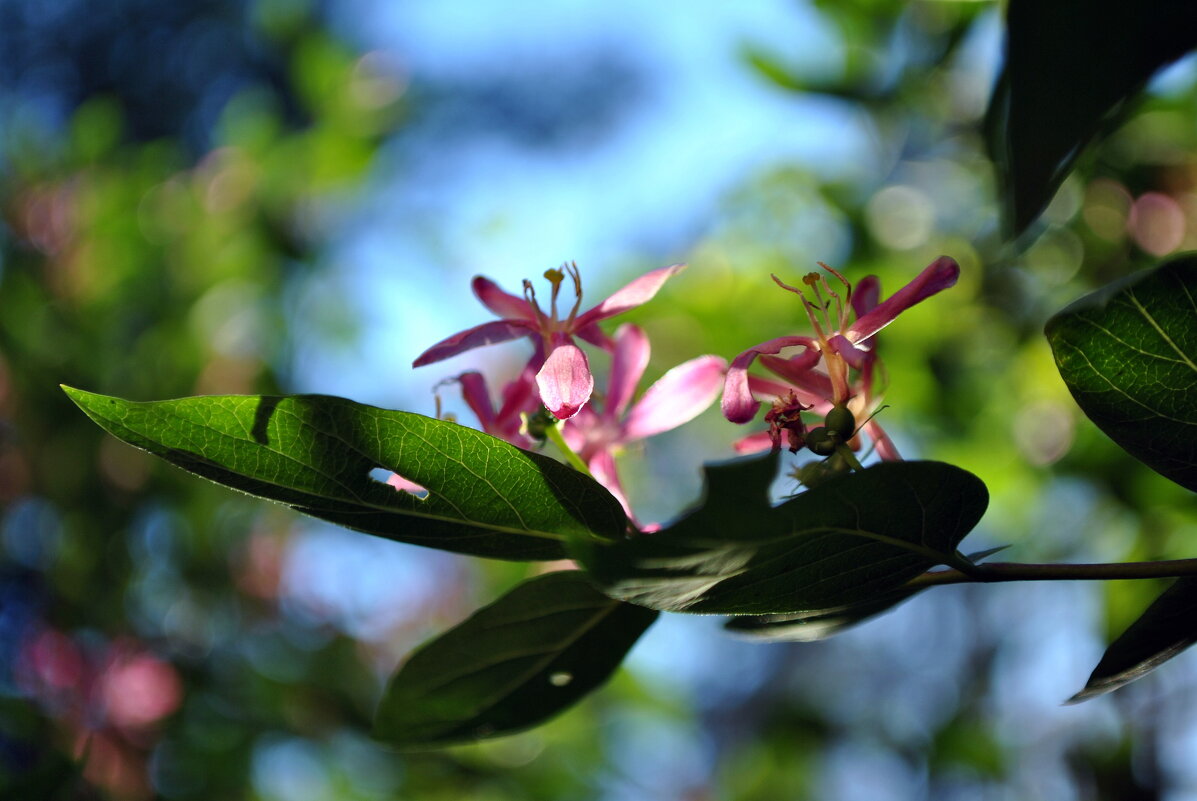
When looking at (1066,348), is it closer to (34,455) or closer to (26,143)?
(34,455)

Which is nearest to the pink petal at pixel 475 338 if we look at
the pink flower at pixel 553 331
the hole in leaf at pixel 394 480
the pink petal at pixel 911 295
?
the pink flower at pixel 553 331

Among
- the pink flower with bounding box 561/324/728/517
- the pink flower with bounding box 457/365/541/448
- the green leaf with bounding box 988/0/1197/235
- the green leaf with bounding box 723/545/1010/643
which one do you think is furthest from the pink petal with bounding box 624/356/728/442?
the green leaf with bounding box 988/0/1197/235

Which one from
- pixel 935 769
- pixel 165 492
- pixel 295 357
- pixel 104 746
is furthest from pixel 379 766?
pixel 935 769

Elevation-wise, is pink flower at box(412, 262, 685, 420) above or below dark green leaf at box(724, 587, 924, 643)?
above

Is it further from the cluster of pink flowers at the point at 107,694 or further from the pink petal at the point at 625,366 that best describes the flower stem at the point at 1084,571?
the cluster of pink flowers at the point at 107,694

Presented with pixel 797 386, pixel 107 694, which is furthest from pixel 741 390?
pixel 107 694

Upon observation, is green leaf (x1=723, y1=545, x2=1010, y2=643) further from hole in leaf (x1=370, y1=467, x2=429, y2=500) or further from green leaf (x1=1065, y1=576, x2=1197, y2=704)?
hole in leaf (x1=370, y1=467, x2=429, y2=500)
